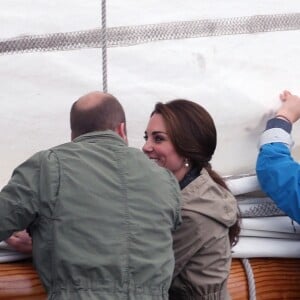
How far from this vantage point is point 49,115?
6.63 ft

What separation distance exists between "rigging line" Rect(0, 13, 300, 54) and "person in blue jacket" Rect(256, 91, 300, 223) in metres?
0.26

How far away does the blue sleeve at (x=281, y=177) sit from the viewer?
6.81 ft

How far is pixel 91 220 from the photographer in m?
1.61

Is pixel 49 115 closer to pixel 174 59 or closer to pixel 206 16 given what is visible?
pixel 174 59

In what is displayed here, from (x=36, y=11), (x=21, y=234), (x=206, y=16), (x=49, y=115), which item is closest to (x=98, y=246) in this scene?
(x=21, y=234)

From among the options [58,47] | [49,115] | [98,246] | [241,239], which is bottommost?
[241,239]

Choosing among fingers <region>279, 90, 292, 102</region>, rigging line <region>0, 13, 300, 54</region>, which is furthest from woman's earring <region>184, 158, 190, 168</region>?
fingers <region>279, 90, 292, 102</region>

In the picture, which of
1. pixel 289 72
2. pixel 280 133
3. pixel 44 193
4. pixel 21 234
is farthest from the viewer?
pixel 289 72

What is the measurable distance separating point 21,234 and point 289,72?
2.89 ft

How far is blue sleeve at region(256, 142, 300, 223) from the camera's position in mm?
2074

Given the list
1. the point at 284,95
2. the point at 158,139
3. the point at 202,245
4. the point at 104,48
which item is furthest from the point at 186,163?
the point at 284,95

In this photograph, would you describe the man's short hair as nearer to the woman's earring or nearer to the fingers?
the woman's earring

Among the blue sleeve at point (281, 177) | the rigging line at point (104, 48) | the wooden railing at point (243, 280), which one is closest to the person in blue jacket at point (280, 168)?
the blue sleeve at point (281, 177)

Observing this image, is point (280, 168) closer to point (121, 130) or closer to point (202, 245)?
point (202, 245)
